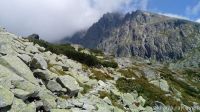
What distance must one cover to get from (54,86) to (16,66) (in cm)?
405

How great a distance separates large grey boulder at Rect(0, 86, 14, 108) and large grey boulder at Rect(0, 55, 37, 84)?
495 cm

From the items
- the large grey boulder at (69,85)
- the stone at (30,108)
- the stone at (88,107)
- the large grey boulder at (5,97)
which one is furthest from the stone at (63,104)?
the large grey boulder at (5,97)

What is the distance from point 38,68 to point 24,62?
4.66ft

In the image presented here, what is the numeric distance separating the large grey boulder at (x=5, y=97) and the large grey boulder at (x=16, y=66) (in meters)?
4.95

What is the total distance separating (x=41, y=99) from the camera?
2420 centimetres

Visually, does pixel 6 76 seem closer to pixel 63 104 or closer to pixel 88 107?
pixel 63 104

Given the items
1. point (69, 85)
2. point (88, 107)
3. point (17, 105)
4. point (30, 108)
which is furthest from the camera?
point (69, 85)

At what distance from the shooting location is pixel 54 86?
1131 inches

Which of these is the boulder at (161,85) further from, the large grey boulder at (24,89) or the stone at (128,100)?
the large grey boulder at (24,89)

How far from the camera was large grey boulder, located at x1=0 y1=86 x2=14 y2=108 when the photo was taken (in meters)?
19.7

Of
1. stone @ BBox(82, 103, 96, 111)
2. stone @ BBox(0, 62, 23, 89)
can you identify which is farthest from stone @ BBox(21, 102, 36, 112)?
stone @ BBox(82, 103, 96, 111)

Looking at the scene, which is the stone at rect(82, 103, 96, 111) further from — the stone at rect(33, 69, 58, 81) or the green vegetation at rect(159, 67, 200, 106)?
the green vegetation at rect(159, 67, 200, 106)

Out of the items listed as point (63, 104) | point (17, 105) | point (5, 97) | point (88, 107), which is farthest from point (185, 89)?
point (5, 97)

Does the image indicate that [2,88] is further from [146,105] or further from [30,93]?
[146,105]
